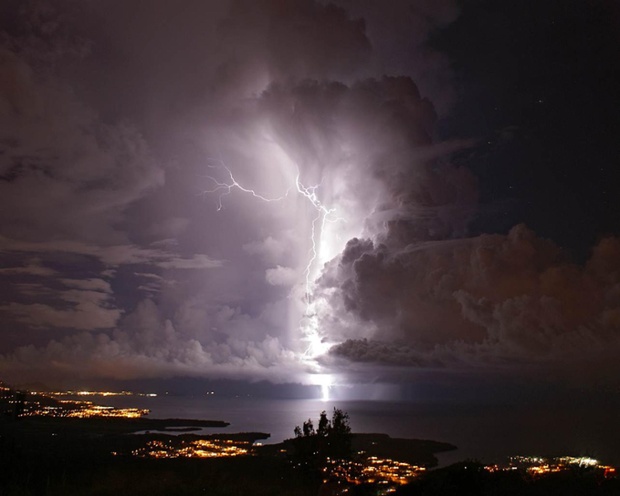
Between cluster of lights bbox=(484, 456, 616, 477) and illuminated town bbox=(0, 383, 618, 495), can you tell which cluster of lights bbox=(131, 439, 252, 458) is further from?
cluster of lights bbox=(484, 456, 616, 477)

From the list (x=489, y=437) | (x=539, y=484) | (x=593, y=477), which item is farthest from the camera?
(x=489, y=437)

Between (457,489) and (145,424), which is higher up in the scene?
(145,424)

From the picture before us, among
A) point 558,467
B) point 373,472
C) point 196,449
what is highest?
point 196,449

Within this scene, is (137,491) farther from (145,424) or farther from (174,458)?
(145,424)

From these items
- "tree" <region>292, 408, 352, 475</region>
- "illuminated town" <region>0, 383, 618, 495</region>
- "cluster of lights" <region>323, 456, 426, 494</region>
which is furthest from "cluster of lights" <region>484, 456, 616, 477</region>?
"tree" <region>292, 408, 352, 475</region>

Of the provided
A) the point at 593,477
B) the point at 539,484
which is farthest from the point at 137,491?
the point at 593,477

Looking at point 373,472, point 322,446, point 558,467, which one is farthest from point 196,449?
point 558,467

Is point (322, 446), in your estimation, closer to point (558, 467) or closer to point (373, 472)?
point (373, 472)

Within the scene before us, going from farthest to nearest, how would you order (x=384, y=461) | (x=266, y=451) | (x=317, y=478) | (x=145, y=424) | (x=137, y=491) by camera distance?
(x=145, y=424)
(x=266, y=451)
(x=384, y=461)
(x=317, y=478)
(x=137, y=491)
